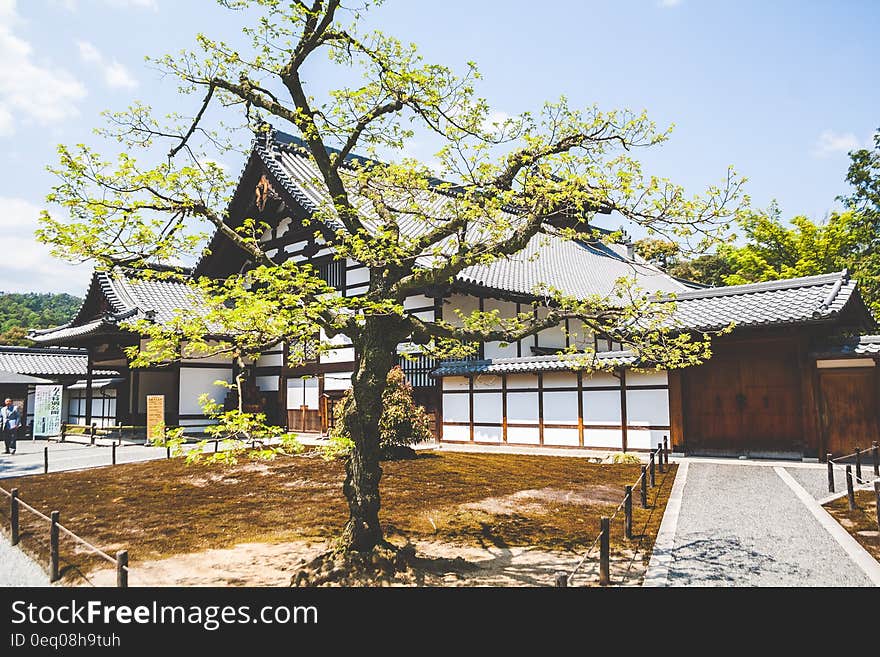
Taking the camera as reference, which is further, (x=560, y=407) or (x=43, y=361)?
(x=43, y=361)

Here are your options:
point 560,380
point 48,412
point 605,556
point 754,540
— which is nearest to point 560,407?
point 560,380

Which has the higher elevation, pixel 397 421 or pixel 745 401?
pixel 745 401

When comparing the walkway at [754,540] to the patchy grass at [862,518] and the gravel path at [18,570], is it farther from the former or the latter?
the gravel path at [18,570]

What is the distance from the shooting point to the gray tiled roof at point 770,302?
43.7ft

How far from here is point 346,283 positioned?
1975 centimetres

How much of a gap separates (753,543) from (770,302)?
937 centimetres

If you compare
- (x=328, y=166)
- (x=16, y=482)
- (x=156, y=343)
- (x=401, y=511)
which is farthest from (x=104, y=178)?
(x=16, y=482)

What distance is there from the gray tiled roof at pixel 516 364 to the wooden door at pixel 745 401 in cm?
185

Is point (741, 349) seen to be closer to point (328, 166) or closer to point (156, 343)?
point (328, 166)

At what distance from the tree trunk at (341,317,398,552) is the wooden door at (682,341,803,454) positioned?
11.0 metres

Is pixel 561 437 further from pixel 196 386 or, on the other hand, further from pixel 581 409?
pixel 196 386

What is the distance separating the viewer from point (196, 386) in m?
22.3

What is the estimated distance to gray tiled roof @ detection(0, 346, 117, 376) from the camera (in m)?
29.0

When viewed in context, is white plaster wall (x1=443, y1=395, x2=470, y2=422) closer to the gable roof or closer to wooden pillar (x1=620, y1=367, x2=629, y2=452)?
wooden pillar (x1=620, y1=367, x2=629, y2=452)
